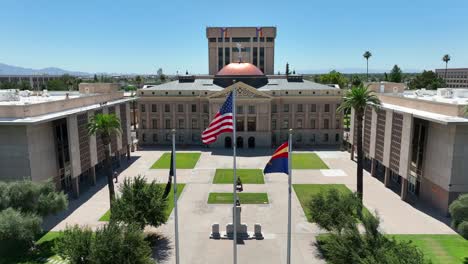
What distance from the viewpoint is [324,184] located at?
161 ft

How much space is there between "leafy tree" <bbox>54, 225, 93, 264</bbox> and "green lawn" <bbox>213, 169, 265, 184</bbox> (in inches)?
1160

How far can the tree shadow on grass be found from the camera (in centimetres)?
2908

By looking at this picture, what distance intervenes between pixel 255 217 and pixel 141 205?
1301 centimetres

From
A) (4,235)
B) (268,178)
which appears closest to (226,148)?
(268,178)

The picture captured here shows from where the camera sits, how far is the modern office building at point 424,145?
3459 cm

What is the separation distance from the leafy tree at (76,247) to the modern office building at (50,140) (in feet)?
50.2

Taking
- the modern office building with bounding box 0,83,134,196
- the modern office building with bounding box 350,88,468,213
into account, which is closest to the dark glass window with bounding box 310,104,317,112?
the modern office building with bounding box 350,88,468,213

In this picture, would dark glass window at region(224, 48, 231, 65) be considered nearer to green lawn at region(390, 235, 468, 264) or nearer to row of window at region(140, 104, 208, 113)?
row of window at region(140, 104, 208, 113)

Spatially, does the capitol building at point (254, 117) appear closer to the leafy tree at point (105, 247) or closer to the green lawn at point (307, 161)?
the green lawn at point (307, 161)

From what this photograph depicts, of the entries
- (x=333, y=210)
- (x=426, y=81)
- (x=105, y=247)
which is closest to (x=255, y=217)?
(x=333, y=210)

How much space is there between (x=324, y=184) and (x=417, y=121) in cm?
1485

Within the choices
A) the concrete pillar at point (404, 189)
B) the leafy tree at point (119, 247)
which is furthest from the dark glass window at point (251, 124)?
the leafy tree at point (119, 247)

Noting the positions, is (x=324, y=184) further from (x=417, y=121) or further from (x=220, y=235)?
(x=220, y=235)

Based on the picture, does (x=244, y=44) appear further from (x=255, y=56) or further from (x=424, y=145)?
(x=424, y=145)
